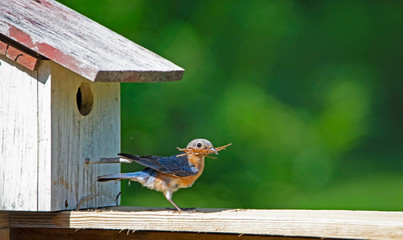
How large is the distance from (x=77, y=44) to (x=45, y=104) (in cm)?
29

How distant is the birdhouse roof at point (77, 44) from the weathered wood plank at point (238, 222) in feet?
1.77

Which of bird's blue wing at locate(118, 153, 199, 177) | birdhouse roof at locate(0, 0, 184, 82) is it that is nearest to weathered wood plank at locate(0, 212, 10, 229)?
bird's blue wing at locate(118, 153, 199, 177)

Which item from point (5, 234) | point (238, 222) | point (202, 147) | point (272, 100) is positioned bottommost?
point (238, 222)

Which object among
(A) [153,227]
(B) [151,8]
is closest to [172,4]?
(B) [151,8]

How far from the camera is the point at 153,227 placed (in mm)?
3061

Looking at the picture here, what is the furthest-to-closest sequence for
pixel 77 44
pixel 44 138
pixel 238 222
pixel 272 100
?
pixel 272 100 → pixel 77 44 → pixel 44 138 → pixel 238 222

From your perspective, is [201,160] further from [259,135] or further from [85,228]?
[259,135]

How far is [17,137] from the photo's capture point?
3199 mm

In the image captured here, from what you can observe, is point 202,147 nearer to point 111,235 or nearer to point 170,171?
point 170,171

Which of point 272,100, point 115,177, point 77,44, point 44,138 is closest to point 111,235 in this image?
point 115,177

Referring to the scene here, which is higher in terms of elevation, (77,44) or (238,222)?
(77,44)

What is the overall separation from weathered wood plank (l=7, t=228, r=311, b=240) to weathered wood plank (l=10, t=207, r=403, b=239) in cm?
6

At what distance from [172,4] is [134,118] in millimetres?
1130

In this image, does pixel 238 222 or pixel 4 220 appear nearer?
pixel 238 222
